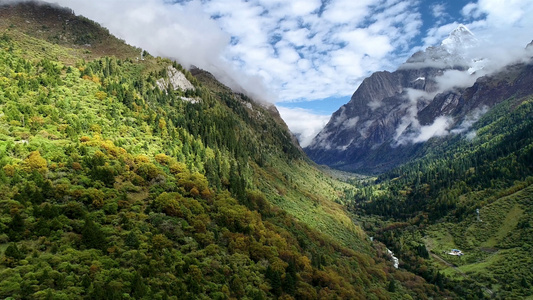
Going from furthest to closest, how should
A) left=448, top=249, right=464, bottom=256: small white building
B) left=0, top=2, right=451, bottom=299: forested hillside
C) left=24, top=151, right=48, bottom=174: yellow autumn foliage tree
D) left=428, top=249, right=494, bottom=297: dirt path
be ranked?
left=448, top=249, right=464, bottom=256: small white building, left=428, top=249, right=494, bottom=297: dirt path, left=24, top=151, right=48, bottom=174: yellow autumn foliage tree, left=0, top=2, right=451, bottom=299: forested hillside

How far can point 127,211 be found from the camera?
69.7 m

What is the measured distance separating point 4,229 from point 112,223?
17.6 meters

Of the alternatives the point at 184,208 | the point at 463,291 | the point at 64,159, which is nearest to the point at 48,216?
the point at 64,159

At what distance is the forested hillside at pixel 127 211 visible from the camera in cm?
5034

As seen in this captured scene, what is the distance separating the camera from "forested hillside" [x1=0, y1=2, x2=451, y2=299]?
165 feet

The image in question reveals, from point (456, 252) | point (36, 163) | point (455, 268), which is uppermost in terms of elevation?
point (36, 163)

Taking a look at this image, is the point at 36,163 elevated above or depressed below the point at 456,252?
above

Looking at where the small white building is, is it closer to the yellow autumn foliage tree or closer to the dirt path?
the dirt path

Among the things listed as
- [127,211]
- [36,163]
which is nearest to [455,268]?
[127,211]

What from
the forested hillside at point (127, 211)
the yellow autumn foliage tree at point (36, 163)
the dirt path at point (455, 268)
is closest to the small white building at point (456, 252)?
the dirt path at point (455, 268)

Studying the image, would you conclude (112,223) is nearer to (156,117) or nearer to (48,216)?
(48,216)

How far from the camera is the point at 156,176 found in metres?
89.1

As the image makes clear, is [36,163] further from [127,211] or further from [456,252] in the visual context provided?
[456,252]

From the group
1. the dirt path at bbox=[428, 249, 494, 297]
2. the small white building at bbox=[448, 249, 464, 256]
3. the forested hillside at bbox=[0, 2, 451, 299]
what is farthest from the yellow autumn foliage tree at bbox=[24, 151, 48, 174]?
the small white building at bbox=[448, 249, 464, 256]
